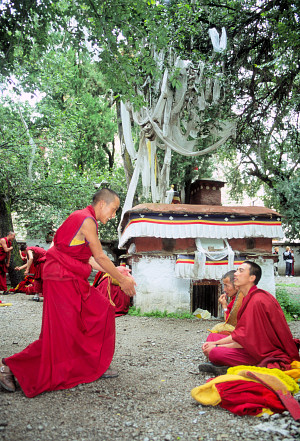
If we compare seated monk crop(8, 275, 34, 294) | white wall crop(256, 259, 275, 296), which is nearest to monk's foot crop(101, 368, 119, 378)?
white wall crop(256, 259, 275, 296)

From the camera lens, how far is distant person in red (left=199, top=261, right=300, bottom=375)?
3424 mm

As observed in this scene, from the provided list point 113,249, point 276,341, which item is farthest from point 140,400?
point 113,249

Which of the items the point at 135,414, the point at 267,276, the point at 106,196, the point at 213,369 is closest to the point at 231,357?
the point at 213,369

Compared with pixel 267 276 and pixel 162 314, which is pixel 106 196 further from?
pixel 267 276

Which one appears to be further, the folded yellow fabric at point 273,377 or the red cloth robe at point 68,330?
the red cloth robe at point 68,330

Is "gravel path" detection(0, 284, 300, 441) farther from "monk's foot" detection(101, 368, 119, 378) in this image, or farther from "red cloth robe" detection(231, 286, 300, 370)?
"red cloth robe" detection(231, 286, 300, 370)

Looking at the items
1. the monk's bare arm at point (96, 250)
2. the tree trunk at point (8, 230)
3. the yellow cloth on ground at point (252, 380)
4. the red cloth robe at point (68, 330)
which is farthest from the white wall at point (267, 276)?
the tree trunk at point (8, 230)

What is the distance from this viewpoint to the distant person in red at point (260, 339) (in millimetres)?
3424

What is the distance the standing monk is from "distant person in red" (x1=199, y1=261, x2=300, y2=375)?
1.18 meters

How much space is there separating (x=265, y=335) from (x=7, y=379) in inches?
94.7

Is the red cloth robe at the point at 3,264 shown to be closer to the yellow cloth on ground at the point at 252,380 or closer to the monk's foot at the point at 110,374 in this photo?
the monk's foot at the point at 110,374

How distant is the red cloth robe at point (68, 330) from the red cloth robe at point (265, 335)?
52.0 inches

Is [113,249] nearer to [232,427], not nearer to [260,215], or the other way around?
[260,215]

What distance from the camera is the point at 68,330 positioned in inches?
129
